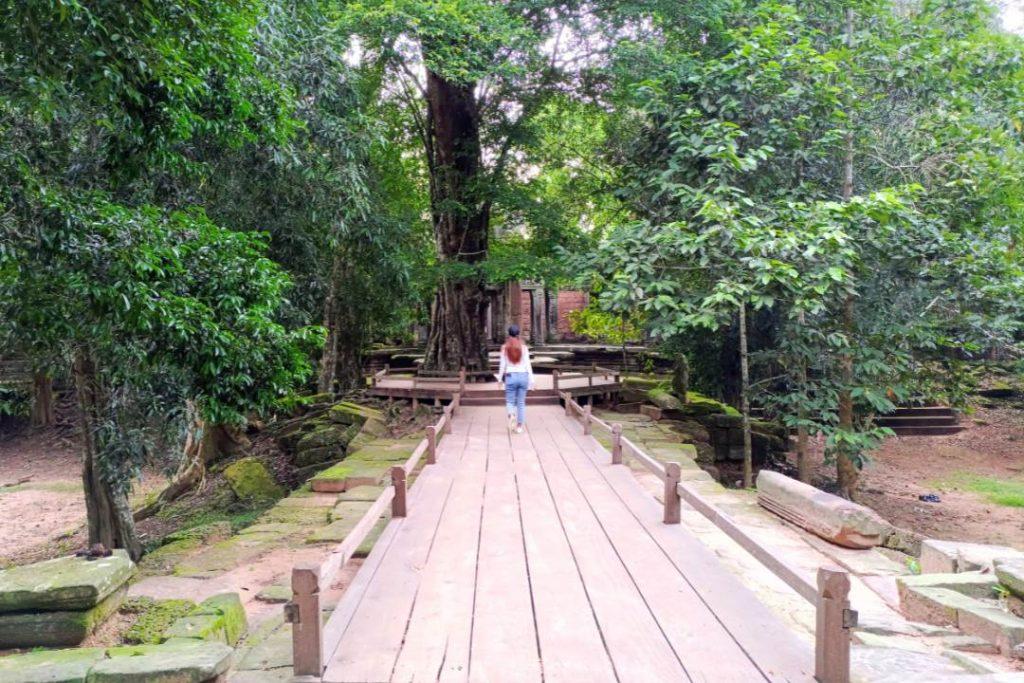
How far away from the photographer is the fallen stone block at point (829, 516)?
235 inches

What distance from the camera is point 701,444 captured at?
45.4ft

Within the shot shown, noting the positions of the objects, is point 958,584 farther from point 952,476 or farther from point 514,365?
A: point 952,476

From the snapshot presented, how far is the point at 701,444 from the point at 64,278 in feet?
37.5

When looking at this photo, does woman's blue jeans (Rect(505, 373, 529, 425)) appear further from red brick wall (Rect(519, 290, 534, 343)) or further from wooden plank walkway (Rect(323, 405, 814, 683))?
red brick wall (Rect(519, 290, 534, 343))

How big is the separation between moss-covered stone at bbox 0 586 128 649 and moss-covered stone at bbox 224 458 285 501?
25.9 ft

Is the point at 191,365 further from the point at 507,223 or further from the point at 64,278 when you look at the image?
the point at 507,223

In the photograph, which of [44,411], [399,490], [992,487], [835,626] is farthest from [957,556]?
[44,411]

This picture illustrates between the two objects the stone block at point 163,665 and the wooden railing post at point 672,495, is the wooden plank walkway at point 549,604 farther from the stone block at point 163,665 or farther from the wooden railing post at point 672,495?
the stone block at point 163,665

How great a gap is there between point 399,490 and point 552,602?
2.07 meters

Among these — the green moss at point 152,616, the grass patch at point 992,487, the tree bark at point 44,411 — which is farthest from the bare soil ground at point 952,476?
the tree bark at point 44,411

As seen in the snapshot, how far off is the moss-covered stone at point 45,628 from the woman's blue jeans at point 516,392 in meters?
5.91

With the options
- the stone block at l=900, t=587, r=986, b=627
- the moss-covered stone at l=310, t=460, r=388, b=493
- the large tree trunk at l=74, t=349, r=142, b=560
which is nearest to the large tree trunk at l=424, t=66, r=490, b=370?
the moss-covered stone at l=310, t=460, r=388, b=493

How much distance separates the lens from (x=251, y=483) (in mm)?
11922

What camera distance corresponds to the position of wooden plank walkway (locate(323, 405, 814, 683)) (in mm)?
3055
